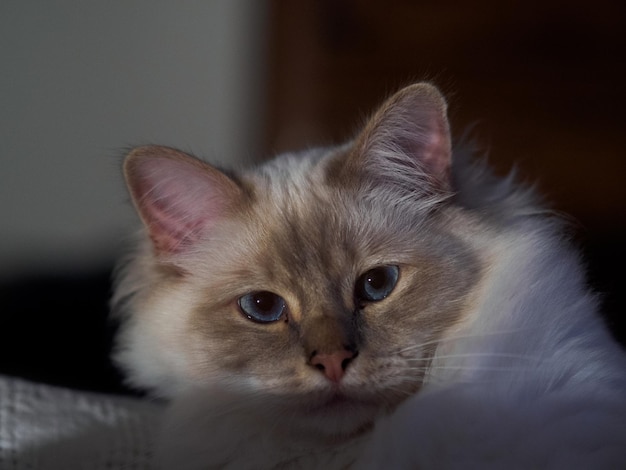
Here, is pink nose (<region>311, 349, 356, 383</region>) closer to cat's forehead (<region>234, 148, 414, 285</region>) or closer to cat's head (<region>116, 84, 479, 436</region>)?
cat's head (<region>116, 84, 479, 436</region>)

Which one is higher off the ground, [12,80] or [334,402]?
[12,80]

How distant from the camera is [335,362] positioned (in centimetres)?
111

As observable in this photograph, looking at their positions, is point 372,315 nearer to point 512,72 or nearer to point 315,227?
point 315,227

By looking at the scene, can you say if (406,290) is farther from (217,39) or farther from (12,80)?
(12,80)

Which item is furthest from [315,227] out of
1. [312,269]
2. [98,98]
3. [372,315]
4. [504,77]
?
[98,98]

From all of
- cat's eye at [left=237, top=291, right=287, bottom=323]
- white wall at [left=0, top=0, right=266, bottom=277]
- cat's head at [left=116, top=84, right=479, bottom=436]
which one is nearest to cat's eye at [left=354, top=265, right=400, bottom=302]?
cat's head at [left=116, top=84, right=479, bottom=436]

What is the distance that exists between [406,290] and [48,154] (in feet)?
8.91

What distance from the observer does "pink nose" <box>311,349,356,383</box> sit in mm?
1109

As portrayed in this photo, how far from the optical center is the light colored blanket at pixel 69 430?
135 cm

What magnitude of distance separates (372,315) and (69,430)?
69cm

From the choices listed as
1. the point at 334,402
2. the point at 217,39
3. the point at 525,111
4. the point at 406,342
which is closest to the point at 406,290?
the point at 406,342

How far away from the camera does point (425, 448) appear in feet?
3.54

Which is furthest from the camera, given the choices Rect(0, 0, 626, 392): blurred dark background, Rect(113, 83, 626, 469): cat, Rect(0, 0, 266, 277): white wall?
Rect(0, 0, 266, 277): white wall

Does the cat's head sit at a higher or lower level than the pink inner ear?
lower
